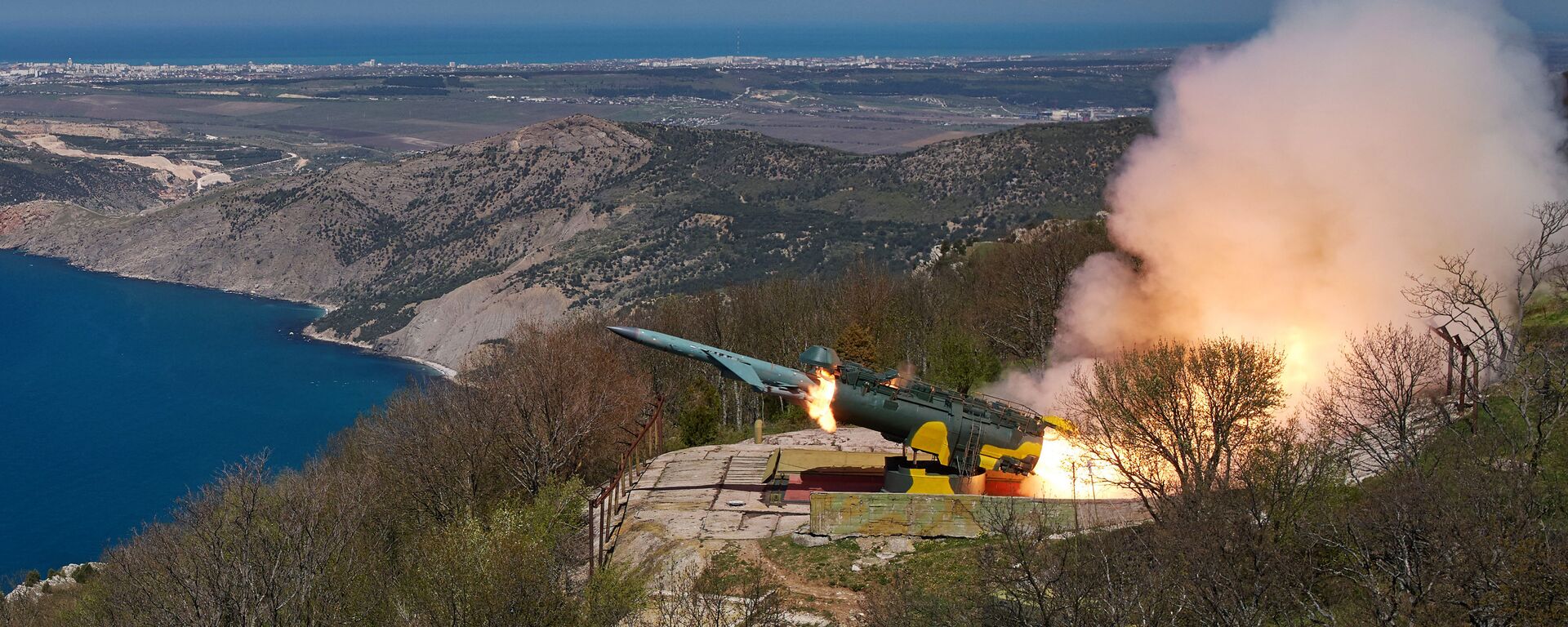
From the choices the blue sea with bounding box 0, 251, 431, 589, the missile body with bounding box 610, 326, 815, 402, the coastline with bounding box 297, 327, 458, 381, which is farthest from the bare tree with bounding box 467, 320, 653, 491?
the coastline with bounding box 297, 327, 458, 381

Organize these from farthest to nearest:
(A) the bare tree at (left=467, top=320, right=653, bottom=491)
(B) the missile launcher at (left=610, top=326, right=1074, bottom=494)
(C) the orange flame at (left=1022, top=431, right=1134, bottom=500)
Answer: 1. (A) the bare tree at (left=467, top=320, right=653, bottom=491)
2. (B) the missile launcher at (left=610, top=326, right=1074, bottom=494)
3. (C) the orange flame at (left=1022, top=431, right=1134, bottom=500)

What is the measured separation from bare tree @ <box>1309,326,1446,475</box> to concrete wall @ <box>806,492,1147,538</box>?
599 centimetres

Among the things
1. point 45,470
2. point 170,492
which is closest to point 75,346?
point 45,470

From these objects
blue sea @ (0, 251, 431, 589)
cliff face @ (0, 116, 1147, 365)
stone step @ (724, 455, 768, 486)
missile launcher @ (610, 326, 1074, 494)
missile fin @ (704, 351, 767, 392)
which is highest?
cliff face @ (0, 116, 1147, 365)

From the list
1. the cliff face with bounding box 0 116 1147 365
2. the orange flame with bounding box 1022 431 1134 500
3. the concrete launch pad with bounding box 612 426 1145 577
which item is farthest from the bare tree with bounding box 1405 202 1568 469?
the cliff face with bounding box 0 116 1147 365

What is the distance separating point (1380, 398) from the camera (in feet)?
108

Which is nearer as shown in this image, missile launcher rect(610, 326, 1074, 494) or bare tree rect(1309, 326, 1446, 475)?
bare tree rect(1309, 326, 1446, 475)

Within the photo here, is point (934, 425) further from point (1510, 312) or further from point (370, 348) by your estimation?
point (370, 348)

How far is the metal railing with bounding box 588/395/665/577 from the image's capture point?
34656 mm

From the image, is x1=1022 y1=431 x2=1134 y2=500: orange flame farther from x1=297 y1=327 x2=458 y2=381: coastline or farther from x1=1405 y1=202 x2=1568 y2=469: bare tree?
x1=297 y1=327 x2=458 y2=381: coastline

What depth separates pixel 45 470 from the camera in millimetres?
119250

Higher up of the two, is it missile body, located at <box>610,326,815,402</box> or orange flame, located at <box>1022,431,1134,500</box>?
missile body, located at <box>610,326,815,402</box>

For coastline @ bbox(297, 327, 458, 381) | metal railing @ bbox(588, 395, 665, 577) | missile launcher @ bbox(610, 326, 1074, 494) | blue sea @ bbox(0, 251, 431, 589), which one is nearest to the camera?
metal railing @ bbox(588, 395, 665, 577)

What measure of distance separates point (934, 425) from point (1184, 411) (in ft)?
25.4
